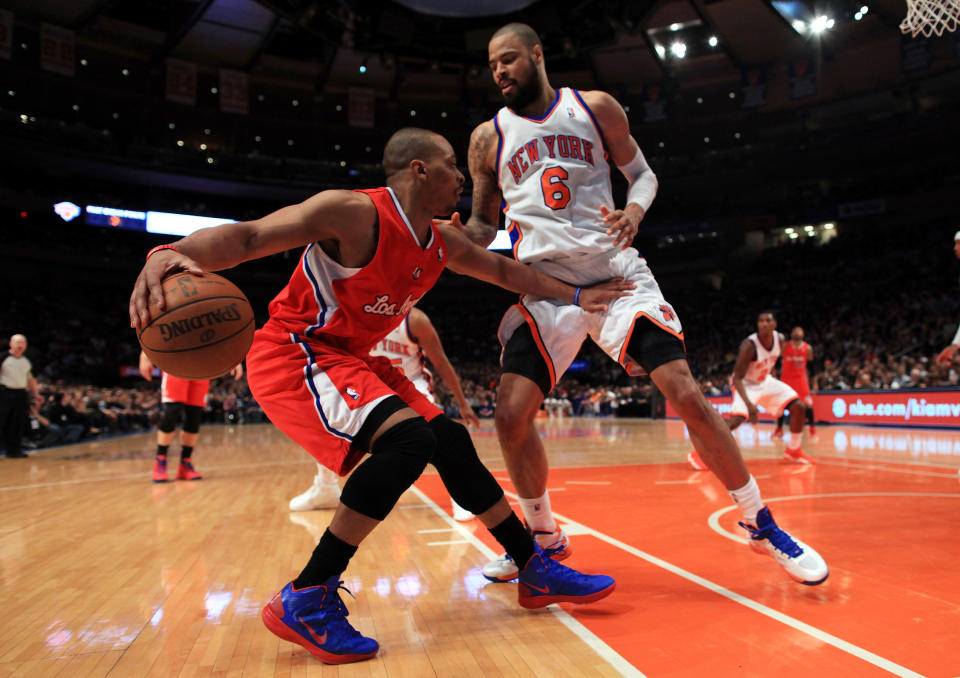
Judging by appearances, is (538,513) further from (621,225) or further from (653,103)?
(653,103)

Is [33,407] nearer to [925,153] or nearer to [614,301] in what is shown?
[614,301]

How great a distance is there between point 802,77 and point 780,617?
25.3 m

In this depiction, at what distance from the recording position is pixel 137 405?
19000 millimetres

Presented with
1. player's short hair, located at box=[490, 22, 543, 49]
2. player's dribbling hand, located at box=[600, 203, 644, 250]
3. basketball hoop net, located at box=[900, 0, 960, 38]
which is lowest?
player's dribbling hand, located at box=[600, 203, 644, 250]

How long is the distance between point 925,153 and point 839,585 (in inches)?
1123

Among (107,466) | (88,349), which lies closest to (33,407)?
(107,466)

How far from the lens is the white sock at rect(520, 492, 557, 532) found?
294 cm

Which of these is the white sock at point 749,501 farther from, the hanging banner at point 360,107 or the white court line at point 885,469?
the hanging banner at point 360,107

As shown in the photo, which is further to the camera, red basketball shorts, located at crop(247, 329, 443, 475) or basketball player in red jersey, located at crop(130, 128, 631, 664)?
red basketball shorts, located at crop(247, 329, 443, 475)

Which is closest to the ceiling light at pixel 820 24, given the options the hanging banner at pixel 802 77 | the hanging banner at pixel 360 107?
the hanging banner at pixel 802 77

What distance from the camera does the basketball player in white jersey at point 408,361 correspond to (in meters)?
4.88

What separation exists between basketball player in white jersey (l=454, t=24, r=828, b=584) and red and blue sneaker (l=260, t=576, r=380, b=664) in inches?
36.9

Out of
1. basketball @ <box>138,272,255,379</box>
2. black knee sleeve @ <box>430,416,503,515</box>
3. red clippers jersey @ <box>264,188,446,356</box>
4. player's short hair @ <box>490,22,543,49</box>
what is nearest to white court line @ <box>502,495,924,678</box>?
black knee sleeve @ <box>430,416,503,515</box>

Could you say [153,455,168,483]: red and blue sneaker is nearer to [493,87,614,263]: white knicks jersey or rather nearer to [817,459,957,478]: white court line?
[493,87,614,263]: white knicks jersey
